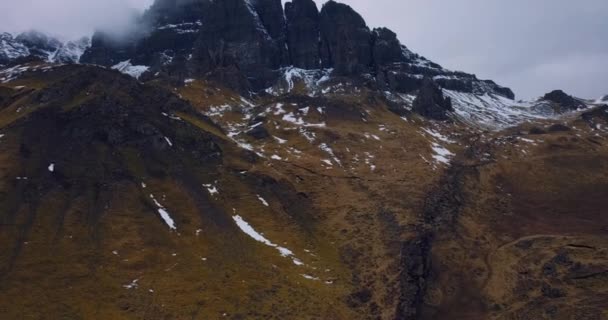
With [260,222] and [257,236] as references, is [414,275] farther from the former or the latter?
[260,222]

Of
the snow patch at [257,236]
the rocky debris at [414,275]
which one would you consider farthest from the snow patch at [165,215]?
the rocky debris at [414,275]

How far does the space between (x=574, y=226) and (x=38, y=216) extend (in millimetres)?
126010

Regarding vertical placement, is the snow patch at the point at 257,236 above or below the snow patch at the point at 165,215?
below

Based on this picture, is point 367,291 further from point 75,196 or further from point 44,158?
point 44,158

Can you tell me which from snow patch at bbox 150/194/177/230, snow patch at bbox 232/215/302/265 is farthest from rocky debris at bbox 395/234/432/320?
snow patch at bbox 150/194/177/230

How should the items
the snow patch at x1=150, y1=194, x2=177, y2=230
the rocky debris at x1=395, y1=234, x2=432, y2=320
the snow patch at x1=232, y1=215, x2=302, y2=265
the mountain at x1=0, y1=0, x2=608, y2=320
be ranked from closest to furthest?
the mountain at x1=0, y1=0, x2=608, y2=320
the rocky debris at x1=395, y1=234, x2=432, y2=320
the snow patch at x1=232, y1=215, x2=302, y2=265
the snow patch at x1=150, y1=194, x2=177, y2=230

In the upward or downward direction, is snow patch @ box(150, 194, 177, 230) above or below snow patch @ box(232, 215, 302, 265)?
above

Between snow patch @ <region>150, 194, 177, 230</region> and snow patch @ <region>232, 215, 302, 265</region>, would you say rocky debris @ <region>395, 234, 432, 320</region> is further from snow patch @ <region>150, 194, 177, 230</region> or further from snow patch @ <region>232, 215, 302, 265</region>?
snow patch @ <region>150, 194, 177, 230</region>

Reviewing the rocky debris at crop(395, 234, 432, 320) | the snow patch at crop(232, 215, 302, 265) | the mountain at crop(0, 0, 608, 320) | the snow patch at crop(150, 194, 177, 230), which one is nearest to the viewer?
the mountain at crop(0, 0, 608, 320)

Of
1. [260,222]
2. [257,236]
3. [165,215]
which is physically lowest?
[257,236]

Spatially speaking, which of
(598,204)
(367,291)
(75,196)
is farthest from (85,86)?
(598,204)

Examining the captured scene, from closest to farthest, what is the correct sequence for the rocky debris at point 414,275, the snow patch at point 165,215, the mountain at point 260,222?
the mountain at point 260,222 → the rocky debris at point 414,275 → the snow patch at point 165,215

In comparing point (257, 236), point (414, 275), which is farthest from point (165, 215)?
point (414, 275)

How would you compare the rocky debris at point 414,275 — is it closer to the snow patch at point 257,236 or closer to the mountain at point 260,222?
the mountain at point 260,222
